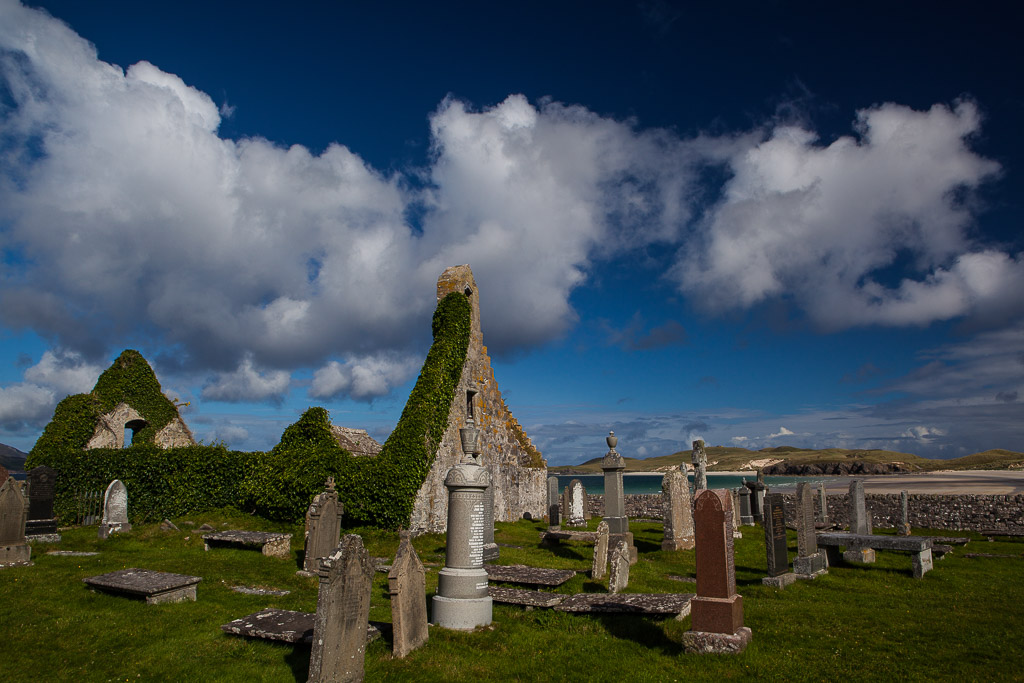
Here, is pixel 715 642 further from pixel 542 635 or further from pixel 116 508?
pixel 116 508

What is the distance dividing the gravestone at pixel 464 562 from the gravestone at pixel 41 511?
10807mm

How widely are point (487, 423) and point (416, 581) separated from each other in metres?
14.0

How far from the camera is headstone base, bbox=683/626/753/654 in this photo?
684 cm

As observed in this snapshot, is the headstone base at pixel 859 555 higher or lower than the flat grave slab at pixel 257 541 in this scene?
lower

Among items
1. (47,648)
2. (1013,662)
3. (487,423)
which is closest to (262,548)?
(47,648)

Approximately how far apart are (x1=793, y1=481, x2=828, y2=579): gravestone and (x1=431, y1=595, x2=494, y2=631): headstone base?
7.44 metres

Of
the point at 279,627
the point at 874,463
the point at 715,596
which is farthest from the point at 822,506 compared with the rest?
the point at 874,463

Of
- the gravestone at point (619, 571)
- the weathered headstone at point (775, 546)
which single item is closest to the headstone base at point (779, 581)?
the weathered headstone at point (775, 546)

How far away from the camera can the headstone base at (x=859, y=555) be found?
Answer: 1360cm

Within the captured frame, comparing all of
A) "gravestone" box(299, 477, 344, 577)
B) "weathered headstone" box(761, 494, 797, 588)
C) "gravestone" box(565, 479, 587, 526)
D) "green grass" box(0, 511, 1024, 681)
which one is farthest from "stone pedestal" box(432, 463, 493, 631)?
"gravestone" box(565, 479, 587, 526)

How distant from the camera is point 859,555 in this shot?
44.8 ft

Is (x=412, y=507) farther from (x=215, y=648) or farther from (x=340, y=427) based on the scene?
(x=215, y=648)

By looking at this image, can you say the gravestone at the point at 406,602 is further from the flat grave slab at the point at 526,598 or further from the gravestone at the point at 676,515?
the gravestone at the point at 676,515

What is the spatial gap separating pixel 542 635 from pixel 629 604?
159 centimetres
